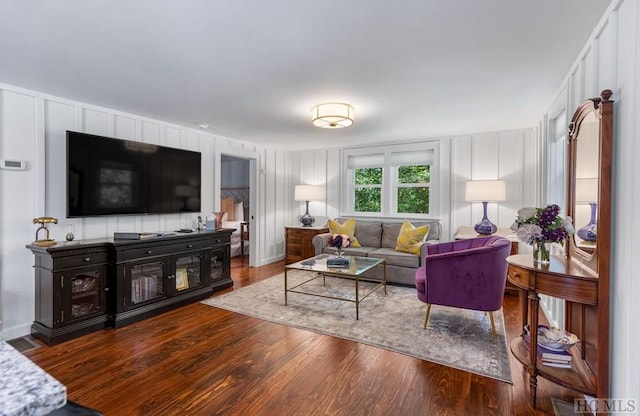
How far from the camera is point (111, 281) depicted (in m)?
3.13

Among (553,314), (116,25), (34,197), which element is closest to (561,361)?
(553,314)

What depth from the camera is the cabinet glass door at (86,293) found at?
289 cm

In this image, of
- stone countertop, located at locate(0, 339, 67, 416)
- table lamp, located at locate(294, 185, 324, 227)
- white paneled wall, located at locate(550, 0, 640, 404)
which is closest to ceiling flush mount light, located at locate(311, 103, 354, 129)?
white paneled wall, located at locate(550, 0, 640, 404)

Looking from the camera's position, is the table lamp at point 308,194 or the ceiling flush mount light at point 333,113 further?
the table lamp at point 308,194

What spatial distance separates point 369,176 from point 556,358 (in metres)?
4.17

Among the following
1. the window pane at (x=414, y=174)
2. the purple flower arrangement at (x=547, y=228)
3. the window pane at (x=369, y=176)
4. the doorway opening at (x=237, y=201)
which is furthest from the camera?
the doorway opening at (x=237, y=201)

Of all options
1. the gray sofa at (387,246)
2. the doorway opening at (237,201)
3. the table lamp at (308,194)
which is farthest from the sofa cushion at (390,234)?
the doorway opening at (237,201)

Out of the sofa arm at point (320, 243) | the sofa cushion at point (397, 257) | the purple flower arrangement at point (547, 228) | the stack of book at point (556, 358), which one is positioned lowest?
the stack of book at point (556, 358)

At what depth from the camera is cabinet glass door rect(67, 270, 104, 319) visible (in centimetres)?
289

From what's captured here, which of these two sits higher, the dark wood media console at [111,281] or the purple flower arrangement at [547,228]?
the purple flower arrangement at [547,228]

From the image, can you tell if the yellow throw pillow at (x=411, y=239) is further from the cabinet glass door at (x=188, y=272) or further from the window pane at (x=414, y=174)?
the cabinet glass door at (x=188, y=272)

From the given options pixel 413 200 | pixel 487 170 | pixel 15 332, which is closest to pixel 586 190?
pixel 487 170

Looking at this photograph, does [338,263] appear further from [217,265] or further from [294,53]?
[294,53]

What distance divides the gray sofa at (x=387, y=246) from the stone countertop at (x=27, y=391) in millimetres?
4077
